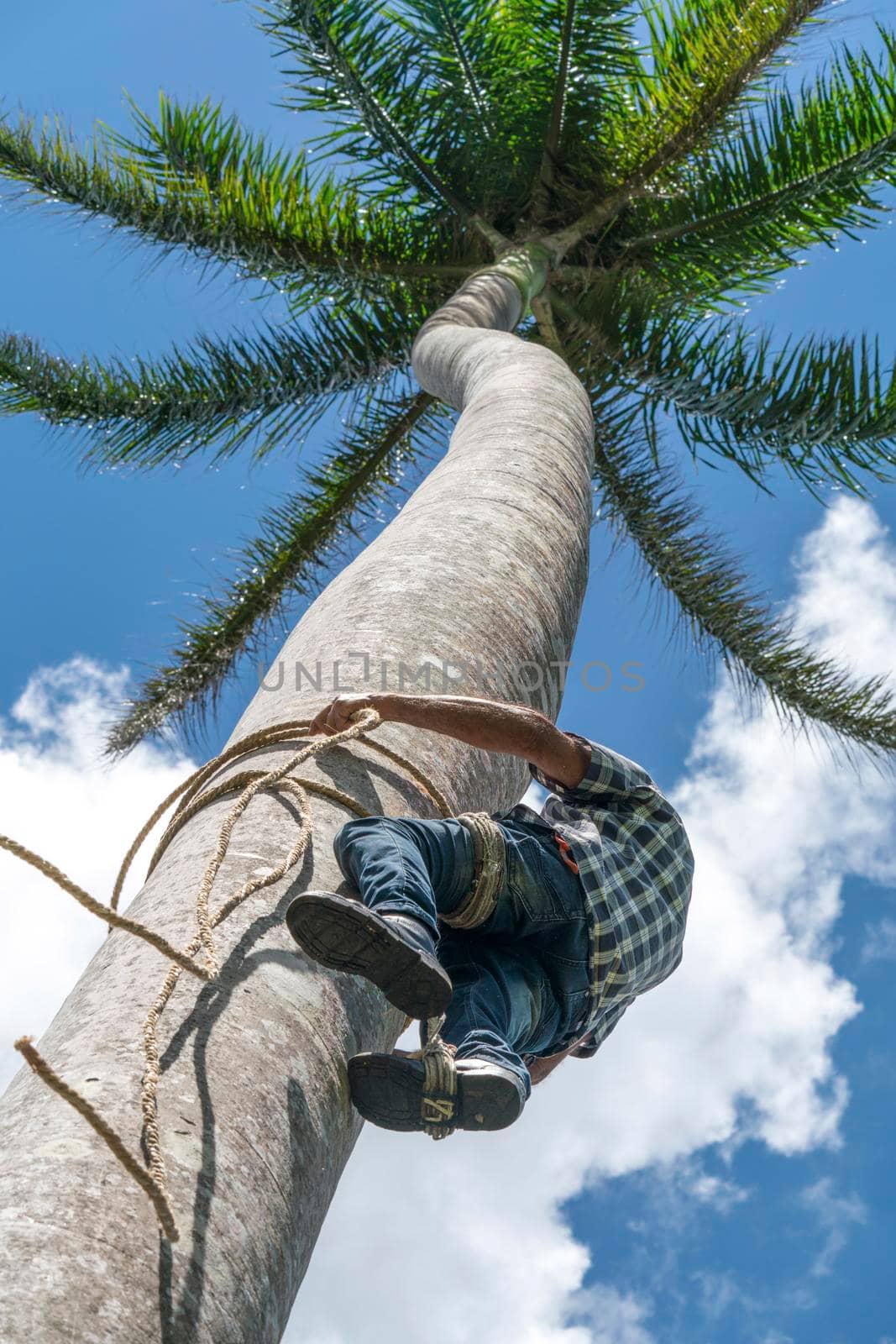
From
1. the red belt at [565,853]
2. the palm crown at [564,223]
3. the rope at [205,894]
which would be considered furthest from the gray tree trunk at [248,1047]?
the palm crown at [564,223]

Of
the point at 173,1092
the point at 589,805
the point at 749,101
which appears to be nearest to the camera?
the point at 173,1092

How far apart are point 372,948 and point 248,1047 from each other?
256 mm

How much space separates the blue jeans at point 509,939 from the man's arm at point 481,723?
6.2 inches

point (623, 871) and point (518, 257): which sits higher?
point (518, 257)

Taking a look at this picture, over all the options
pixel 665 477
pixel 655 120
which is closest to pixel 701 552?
pixel 665 477

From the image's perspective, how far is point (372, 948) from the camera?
70.9 inches

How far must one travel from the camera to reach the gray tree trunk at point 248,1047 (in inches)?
50.9

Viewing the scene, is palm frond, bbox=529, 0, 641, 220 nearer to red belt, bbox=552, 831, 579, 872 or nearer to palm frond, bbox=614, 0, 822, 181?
palm frond, bbox=614, 0, 822, 181

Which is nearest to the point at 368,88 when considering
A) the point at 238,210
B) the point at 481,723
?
the point at 238,210

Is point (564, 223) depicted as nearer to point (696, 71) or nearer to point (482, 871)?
point (696, 71)

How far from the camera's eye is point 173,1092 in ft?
4.91

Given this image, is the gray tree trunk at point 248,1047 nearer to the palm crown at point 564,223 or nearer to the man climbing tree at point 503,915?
the man climbing tree at point 503,915

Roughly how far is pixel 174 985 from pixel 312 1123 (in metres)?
0.26

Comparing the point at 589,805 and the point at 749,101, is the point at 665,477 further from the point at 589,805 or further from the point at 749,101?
the point at 589,805
